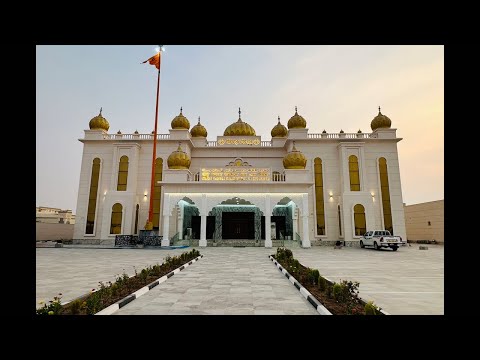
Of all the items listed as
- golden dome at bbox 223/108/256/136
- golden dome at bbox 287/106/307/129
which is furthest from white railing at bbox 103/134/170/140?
golden dome at bbox 287/106/307/129

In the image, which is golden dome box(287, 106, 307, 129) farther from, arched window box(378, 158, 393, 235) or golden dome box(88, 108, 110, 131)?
golden dome box(88, 108, 110, 131)

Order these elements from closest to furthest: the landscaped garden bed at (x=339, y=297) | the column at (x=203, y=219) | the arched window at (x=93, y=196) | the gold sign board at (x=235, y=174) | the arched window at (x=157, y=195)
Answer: the landscaped garden bed at (x=339, y=297), the column at (x=203, y=219), the gold sign board at (x=235, y=174), the arched window at (x=93, y=196), the arched window at (x=157, y=195)

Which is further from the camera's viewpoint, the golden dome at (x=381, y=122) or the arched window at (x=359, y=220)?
the golden dome at (x=381, y=122)

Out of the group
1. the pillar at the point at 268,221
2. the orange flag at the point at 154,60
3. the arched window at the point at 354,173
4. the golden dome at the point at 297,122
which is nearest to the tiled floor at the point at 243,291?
the pillar at the point at 268,221

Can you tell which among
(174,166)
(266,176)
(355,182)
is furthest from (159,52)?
(355,182)

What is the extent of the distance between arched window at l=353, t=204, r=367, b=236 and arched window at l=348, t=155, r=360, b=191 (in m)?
1.96

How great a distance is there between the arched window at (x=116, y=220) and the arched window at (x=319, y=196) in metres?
18.6

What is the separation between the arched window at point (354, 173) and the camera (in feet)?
90.3

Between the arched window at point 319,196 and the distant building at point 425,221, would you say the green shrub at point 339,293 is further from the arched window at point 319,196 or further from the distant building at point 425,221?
the distant building at point 425,221
